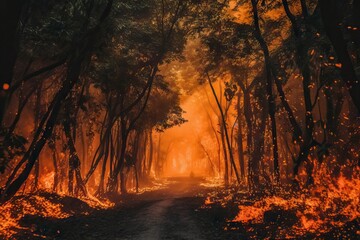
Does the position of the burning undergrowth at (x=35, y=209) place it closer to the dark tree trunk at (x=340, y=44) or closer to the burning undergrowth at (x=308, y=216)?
the burning undergrowth at (x=308, y=216)

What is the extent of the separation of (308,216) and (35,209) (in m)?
10.5

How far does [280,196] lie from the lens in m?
16.8

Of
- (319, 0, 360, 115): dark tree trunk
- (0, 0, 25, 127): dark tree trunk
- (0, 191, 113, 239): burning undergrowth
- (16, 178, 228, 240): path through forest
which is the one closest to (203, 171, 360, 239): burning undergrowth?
(16, 178, 228, 240): path through forest

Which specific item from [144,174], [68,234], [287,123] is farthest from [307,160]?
[144,174]

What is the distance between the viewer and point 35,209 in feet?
49.4

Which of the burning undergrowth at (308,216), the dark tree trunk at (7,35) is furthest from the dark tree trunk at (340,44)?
the dark tree trunk at (7,35)

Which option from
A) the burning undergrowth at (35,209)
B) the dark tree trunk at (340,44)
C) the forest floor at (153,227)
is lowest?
the forest floor at (153,227)

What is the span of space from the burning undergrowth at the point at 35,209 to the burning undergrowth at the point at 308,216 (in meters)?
6.96

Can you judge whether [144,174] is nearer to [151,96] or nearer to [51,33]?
[151,96]

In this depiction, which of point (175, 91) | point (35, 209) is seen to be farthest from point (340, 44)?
point (175, 91)

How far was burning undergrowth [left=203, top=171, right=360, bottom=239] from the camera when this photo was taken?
32.1 feet

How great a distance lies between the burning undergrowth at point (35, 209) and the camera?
11853 mm

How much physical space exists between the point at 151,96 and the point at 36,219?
19.9 meters

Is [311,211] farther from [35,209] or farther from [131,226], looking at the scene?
[35,209]
